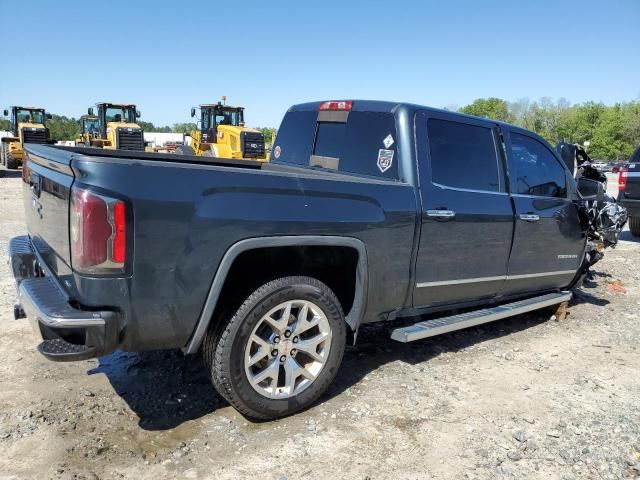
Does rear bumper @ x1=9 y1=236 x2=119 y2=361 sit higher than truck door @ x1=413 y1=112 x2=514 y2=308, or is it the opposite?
truck door @ x1=413 y1=112 x2=514 y2=308

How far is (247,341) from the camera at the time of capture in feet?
9.57

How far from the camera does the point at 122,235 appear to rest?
7.96 feet

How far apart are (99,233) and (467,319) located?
9.15 feet

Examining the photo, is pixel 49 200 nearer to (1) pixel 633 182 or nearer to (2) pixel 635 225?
(1) pixel 633 182

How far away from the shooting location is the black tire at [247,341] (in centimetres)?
287

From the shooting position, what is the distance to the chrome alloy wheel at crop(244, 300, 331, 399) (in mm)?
2999

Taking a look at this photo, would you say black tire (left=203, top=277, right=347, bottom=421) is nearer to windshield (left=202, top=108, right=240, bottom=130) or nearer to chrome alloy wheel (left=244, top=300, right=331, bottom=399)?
chrome alloy wheel (left=244, top=300, right=331, bottom=399)

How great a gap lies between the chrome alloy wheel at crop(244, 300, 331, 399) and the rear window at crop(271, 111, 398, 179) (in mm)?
1207

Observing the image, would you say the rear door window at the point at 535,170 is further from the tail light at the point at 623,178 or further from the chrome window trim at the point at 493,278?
the tail light at the point at 623,178

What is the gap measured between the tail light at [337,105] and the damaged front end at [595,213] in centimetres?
279

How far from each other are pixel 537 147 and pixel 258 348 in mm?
3291

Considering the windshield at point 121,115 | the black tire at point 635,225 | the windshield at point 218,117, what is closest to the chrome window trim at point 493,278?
the black tire at point 635,225

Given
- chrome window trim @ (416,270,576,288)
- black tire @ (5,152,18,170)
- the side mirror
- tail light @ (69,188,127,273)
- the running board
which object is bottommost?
black tire @ (5,152,18,170)

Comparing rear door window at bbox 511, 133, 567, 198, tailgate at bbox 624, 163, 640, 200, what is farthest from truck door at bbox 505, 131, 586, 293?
tailgate at bbox 624, 163, 640, 200
